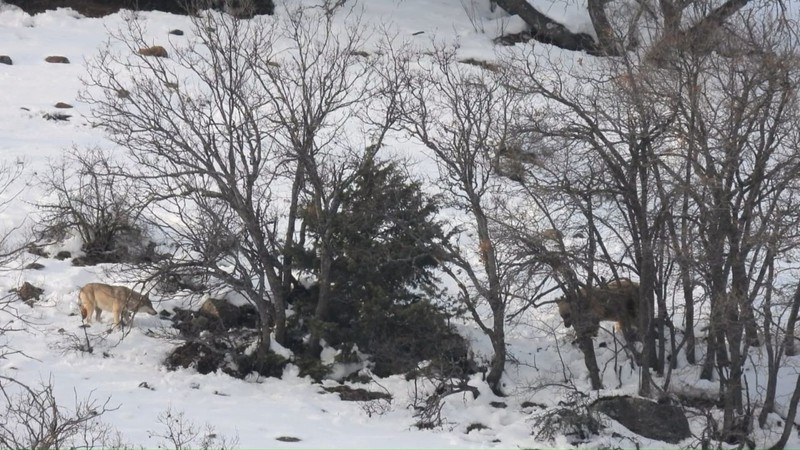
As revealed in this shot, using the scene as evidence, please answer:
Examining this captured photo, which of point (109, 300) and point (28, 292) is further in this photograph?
point (28, 292)

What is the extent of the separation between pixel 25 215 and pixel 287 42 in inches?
564

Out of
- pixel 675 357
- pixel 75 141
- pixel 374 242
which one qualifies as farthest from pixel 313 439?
pixel 75 141

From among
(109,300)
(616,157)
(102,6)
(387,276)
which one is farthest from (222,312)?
(102,6)

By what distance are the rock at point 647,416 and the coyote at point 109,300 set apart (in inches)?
318

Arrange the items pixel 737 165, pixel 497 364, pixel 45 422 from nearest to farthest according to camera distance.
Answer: pixel 45 422 < pixel 737 165 < pixel 497 364

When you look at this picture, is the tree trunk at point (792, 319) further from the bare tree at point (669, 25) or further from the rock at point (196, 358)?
the rock at point (196, 358)

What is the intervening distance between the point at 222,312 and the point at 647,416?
25.7 ft

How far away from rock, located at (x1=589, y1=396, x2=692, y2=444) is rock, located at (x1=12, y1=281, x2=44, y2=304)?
10.2 m

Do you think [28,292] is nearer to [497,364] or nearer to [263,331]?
[263,331]

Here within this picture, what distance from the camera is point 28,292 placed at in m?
18.1

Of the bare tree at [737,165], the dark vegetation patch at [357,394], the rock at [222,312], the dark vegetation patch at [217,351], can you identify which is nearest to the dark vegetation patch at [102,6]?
the rock at [222,312]

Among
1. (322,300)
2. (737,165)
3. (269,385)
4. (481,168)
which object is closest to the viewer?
(737,165)

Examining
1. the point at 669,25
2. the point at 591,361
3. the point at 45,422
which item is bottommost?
the point at 45,422

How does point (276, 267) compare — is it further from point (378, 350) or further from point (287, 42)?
point (287, 42)
